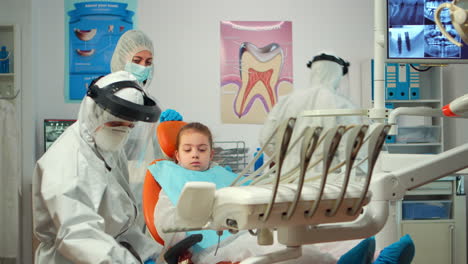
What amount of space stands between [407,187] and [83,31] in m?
3.80

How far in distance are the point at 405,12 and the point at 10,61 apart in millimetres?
3402

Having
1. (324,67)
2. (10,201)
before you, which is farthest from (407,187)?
(10,201)

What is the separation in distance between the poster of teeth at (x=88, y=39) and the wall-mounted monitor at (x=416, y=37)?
329 centimetres

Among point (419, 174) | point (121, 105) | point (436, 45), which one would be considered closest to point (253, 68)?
point (436, 45)

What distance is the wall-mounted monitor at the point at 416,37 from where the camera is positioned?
1.76 m

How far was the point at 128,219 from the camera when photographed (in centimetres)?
178

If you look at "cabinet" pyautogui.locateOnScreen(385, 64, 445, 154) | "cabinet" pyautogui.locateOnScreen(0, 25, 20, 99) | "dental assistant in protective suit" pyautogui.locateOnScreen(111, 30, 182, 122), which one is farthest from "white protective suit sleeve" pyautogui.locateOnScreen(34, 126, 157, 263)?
"cabinet" pyautogui.locateOnScreen(385, 64, 445, 154)

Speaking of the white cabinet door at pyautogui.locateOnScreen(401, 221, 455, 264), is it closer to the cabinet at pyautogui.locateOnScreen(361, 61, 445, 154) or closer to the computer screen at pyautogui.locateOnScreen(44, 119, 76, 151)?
the cabinet at pyautogui.locateOnScreen(361, 61, 445, 154)

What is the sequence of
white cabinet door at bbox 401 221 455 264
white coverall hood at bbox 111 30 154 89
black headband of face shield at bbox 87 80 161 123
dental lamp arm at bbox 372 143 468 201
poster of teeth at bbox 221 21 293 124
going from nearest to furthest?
dental lamp arm at bbox 372 143 468 201, black headband of face shield at bbox 87 80 161 123, white coverall hood at bbox 111 30 154 89, white cabinet door at bbox 401 221 455 264, poster of teeth at bbox 221 21 293 124

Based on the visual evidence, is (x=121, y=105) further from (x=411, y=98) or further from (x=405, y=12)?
(x=411, y=98)

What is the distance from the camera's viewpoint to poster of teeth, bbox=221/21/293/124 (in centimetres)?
477

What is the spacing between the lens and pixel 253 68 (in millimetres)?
4793

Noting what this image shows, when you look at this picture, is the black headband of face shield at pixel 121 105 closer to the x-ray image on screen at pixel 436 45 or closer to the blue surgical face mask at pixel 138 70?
the x-ray image on screen at pixel 436 45

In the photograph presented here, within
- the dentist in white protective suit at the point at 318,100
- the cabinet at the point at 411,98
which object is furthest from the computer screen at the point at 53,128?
the cabinet at the point at 411,98
